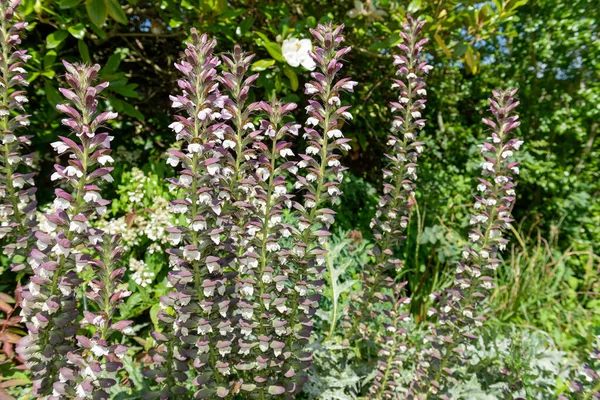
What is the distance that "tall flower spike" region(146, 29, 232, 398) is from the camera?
1.31 m

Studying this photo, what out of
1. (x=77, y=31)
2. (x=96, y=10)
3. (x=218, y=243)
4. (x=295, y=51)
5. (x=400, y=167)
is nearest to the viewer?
(x=218, y=243)

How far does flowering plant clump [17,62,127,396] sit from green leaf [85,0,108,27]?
0.99 meters

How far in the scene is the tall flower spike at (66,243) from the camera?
1.20 meters

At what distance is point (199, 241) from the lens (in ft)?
4.52

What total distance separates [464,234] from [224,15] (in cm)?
306

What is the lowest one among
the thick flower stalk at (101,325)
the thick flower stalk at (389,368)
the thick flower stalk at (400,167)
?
the thick flower stalk at (389,368)

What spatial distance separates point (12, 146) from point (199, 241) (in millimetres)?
756

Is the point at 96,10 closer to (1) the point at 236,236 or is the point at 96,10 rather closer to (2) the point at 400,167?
(1) the point at 236,236

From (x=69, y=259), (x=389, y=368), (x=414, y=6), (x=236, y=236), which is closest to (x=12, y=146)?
(x=69, y=259)

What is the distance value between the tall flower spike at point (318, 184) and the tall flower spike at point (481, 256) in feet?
1.95

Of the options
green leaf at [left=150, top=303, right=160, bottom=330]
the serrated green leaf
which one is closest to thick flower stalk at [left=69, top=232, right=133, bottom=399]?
the serrated green leaf

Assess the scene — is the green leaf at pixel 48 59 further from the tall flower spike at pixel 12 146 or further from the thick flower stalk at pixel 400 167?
the thick flower stalk at pixel 400 167

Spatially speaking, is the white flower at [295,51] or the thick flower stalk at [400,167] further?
the white flower at [295,51]

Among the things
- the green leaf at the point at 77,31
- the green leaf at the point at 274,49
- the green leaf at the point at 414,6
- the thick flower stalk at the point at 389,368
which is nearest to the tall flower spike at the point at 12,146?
the green leaf at the point at 77,31
